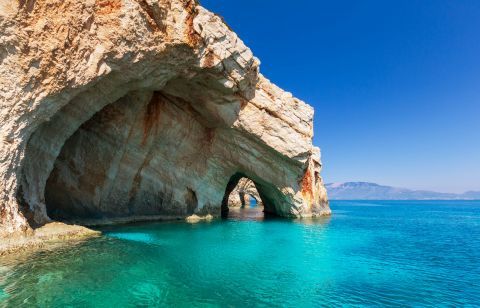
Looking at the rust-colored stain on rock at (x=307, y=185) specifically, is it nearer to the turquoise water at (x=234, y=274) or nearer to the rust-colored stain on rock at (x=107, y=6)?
the turquoise water at (x=234, y=274)

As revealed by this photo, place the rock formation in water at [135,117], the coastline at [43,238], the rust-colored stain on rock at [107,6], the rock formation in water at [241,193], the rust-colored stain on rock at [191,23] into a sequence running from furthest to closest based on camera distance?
the rock formation in water at [241,193] → the rust-colored stain on rock at [191,23] → the rust-colored stain on rock at [107,6] → the rock formation in water at [135,117] → the coastline at [43,238]

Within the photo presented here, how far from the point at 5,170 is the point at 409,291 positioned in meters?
17.1

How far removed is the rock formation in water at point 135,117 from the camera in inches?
590

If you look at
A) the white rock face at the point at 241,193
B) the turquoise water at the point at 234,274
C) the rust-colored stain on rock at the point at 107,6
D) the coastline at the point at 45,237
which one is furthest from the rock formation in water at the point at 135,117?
the white rock face at the point at 241,193

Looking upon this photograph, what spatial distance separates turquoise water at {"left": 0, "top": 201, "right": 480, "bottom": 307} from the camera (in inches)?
386

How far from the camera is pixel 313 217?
39.0m

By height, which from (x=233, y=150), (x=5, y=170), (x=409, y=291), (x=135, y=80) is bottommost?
(x=409, y=291)

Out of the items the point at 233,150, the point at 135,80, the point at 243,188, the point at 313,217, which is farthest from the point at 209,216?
the point at 243,188

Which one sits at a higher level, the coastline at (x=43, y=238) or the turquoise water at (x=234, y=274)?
the coastline at (x=43, y=238)

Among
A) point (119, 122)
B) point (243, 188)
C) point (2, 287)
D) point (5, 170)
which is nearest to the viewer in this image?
point (2, 287)

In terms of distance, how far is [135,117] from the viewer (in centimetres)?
2611

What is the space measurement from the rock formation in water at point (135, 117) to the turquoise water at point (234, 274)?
4726 mm

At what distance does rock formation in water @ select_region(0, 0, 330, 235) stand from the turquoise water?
4726 mm

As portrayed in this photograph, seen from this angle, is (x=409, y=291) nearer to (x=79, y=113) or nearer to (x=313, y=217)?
(x=79, y=113)
